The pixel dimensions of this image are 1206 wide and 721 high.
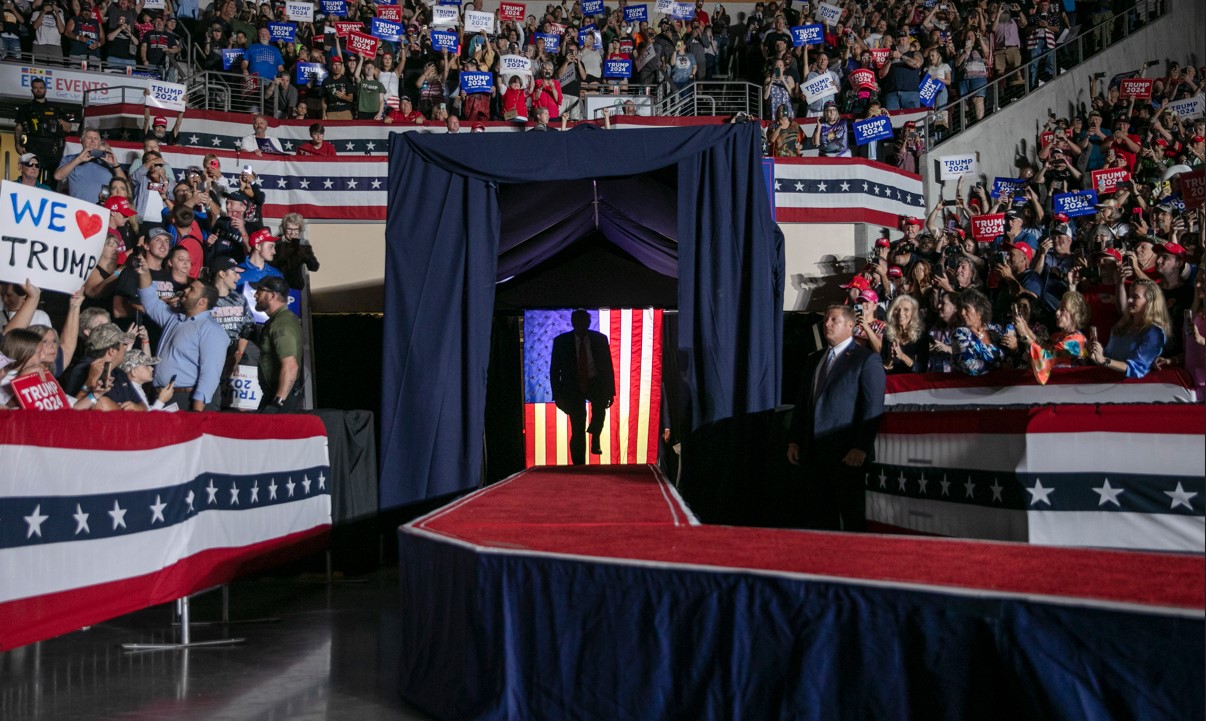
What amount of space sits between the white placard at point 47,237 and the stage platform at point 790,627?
2979 millimetres

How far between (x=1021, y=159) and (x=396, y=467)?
11950mm

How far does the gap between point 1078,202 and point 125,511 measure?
9.96 metres

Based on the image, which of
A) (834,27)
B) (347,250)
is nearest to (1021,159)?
(834,27)

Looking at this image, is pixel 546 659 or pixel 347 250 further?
pixel 347 250

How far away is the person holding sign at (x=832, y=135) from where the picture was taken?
13.9m

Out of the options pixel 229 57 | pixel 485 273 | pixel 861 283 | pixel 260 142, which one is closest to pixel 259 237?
pixel 485 273

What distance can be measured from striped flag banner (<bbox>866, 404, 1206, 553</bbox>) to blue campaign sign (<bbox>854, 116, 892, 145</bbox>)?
353 inches

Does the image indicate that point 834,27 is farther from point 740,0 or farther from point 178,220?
point 178,220

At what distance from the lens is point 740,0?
2116 centimetres

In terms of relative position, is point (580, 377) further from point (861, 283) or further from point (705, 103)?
point (705, 103)

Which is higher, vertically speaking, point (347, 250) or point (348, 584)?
point (347, 250)

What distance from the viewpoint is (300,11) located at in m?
17.0

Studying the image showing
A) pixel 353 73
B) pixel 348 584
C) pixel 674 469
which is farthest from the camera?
pixel 353 73

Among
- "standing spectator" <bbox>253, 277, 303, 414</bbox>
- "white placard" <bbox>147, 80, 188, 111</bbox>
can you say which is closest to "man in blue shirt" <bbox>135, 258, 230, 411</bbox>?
"standing spectator" <bbox>253, 277, 303, 414</bbox>
